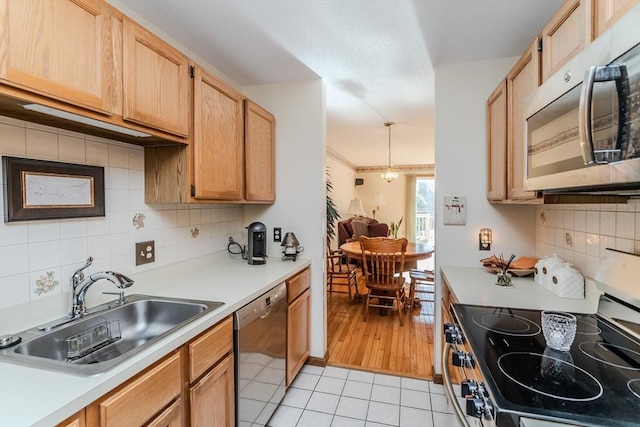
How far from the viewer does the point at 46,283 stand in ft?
4.12

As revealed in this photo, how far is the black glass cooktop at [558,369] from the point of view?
713 millimetres

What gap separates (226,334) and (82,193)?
35.5 inches

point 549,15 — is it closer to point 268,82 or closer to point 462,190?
point 462,190

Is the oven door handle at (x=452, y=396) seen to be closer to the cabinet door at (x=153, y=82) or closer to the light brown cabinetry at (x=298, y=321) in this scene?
the light brown cabinetry at (x=298, y=321)

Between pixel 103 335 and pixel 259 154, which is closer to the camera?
pixel 103 335

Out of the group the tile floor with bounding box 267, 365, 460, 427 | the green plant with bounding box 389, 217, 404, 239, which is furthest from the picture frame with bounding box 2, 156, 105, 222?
the green plant with bounding box 389, 217, 404, 239

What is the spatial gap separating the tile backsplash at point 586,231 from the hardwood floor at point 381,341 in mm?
1306

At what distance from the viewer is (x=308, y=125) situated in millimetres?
2531

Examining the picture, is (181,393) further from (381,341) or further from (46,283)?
(381,341)

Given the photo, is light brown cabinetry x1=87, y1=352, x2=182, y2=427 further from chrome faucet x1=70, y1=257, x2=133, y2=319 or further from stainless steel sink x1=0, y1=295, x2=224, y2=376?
chrome faucet x1=70, y1=257, x2=133, y2=319

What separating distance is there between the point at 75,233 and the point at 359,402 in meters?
1.90

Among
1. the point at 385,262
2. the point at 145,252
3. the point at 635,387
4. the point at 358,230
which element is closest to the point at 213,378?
the point at 145,252

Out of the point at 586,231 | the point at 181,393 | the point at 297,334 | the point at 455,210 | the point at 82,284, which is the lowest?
the point at 297,334

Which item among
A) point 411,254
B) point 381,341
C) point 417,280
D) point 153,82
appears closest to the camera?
point 153,82
